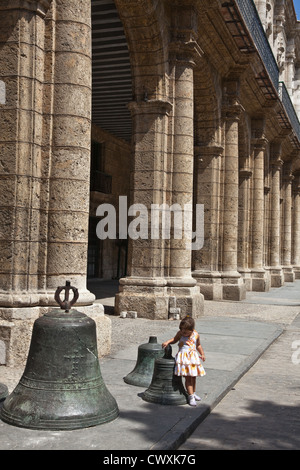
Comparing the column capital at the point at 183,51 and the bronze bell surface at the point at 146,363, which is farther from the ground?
the column capital at the point at 183,51

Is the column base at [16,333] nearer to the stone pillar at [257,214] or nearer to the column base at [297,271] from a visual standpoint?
the stone pillar at [257,214]

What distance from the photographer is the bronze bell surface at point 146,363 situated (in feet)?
20.1

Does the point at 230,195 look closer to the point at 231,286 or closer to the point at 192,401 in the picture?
the point at 231,286

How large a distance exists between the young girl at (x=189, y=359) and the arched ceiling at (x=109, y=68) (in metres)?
8.81

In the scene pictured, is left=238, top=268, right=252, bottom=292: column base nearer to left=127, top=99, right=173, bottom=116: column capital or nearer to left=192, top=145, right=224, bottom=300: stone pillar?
left=192, top=145, right=224, bottom=300: stone pillar

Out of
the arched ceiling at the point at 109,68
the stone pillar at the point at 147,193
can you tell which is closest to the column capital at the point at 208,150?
the arched ceiling at the point at 109,68

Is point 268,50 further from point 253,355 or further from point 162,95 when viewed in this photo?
point 253,355

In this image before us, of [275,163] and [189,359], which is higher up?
[275,163]

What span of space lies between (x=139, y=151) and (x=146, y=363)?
649 cm

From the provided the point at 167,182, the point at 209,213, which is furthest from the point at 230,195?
the point at 167,182

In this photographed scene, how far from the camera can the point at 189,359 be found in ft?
18.0

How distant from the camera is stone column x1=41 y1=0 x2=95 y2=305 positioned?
722cm

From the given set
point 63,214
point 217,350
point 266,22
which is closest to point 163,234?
point 217,350

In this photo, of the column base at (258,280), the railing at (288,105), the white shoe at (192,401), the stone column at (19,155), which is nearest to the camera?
the white shoe at (192,401)
